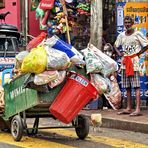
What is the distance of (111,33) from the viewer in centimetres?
1240

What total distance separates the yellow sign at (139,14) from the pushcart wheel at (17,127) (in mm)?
4368

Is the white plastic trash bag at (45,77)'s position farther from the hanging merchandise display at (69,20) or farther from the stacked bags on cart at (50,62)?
the hanging merchandise display at (69,20)

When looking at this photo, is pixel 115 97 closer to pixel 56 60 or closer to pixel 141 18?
pixel 141 18

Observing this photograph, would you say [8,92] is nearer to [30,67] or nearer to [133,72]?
[30,67]

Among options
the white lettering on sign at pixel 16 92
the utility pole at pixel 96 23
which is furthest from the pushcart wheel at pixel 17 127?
the utility pole at pixel 96 23

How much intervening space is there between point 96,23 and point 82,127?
3927 millimetres

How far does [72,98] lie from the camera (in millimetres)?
7324

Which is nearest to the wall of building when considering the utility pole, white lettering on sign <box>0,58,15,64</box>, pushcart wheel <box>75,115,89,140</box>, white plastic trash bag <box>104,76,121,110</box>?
white lettering on sign <box>0,58,15,64</box>

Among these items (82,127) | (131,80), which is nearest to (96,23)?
(131,80)

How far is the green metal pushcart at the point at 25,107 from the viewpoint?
752cm

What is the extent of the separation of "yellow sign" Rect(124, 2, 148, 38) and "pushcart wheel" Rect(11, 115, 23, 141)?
4368mm

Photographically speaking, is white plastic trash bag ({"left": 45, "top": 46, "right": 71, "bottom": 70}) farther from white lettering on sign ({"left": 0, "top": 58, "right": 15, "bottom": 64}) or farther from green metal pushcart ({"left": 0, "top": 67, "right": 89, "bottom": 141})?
white lettering on sign ({"left": 0, "top": 58, "right": 15, "bottom": 64})

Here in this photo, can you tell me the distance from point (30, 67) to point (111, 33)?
5.48m

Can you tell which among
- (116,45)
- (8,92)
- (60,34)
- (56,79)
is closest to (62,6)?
(60,34)
